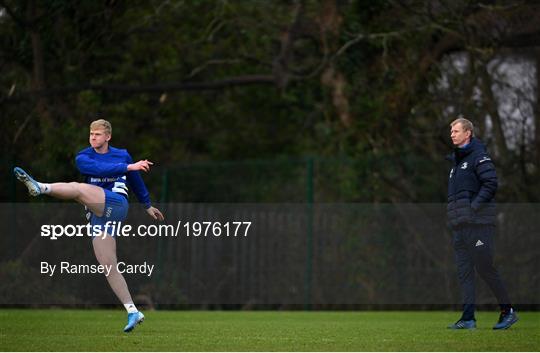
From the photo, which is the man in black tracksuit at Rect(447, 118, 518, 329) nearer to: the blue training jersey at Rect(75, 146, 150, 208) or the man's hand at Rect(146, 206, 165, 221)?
the man's hand at Rect(146, 206, 165, 221)

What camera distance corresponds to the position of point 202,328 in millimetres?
11578

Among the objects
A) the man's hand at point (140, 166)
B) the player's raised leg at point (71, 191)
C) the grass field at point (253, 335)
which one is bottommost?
the grass field at point (253, 335)

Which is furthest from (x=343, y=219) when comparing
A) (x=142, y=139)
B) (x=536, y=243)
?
(x=142, y=139)

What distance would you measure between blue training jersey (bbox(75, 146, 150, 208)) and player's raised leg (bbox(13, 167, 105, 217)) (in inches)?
4.5

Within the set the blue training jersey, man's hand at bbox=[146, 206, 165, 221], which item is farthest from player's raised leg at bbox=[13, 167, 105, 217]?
man's hand at bbox=[146, 206, 165, 221]

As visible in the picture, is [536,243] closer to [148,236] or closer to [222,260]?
[222,260]

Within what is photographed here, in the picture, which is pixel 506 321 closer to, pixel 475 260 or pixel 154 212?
pixel 475 260

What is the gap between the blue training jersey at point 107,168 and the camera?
995 centimetres

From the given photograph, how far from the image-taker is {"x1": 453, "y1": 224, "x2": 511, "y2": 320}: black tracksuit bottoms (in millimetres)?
10969

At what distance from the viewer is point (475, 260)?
1102 centimetres

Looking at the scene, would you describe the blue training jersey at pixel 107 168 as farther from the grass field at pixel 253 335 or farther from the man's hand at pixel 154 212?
the grass field at pixel 253 335

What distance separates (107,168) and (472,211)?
11.6 ft

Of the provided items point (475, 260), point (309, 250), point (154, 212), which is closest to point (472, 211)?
point (475, 260)

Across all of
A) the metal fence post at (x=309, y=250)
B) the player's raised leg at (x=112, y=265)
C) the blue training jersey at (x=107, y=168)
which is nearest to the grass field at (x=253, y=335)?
the player's raised leg at (x=112, y=265)
